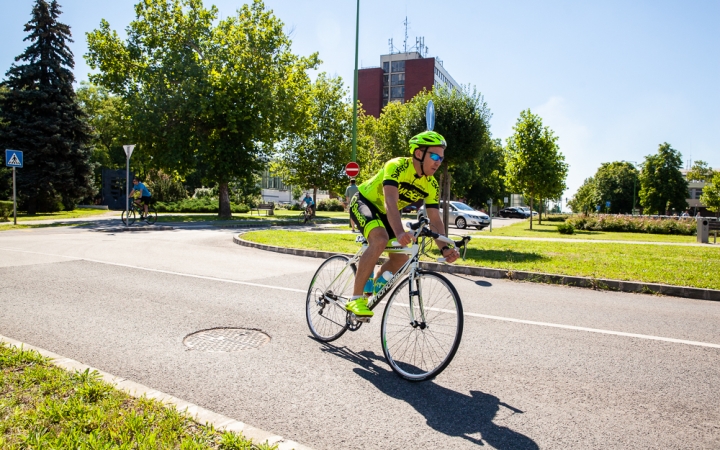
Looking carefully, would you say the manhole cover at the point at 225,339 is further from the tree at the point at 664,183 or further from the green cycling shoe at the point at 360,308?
the tree at the point at 664,183

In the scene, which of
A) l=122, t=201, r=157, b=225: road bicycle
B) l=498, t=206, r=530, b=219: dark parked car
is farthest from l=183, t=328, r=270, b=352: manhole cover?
l=498, t=206, r=530, b=219: dark parked car

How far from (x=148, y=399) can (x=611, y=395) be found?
3.25 meters

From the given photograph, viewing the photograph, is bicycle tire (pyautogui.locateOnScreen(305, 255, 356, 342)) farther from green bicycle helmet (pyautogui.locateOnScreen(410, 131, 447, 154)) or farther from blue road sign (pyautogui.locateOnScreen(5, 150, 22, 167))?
blue road sign (pyautogui.locateOnScreen(5, 150, 22, 167))

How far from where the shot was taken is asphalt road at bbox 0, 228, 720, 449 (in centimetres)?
305

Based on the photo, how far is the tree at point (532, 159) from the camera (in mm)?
34125

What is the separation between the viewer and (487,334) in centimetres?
519

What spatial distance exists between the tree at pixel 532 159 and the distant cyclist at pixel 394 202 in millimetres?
32070

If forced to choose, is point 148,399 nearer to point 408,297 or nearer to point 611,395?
point 408,297

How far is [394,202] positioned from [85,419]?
257 centimetres

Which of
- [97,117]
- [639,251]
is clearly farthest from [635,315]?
[97,117]

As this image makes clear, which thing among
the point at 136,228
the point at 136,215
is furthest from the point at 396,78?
the point at 136,228

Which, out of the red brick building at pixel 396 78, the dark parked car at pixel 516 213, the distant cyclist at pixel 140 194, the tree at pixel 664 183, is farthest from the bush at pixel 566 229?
the red brick building at pixel 396 78

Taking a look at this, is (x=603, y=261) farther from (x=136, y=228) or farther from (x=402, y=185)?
(x=136, y=228)

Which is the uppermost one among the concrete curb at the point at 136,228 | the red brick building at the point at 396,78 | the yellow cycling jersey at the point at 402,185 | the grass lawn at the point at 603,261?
the red brick building at the point at 396,78
